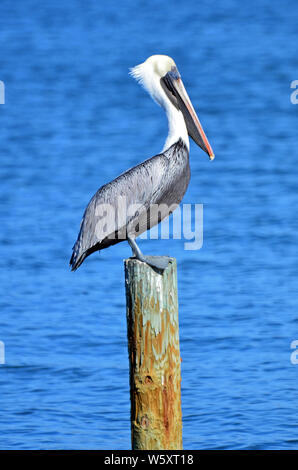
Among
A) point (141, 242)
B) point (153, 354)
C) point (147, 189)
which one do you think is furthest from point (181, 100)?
point (141, 242)

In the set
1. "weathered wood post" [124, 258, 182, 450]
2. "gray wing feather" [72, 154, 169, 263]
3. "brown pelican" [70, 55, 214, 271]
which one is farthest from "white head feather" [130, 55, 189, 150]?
"weathered wood post" [124, 258, 182, 450]

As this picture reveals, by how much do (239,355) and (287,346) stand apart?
0.53m

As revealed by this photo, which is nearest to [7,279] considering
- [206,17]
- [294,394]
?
[294,394]

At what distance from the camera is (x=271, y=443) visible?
797 centimetres

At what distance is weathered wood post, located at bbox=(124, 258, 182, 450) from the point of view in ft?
18.9

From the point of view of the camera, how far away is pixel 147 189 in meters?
6.80

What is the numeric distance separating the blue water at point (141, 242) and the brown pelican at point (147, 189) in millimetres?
2057

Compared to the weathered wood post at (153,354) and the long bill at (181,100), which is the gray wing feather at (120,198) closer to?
the long bill at (181,100)

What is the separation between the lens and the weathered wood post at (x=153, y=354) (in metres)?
5.75

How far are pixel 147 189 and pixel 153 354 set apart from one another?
141 centimetres

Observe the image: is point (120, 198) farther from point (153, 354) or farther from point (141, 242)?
point (141, 242)

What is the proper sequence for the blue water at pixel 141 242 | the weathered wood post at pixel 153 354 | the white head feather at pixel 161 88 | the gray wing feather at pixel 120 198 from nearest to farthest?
the weathered wood post at pixel 153 354, the gray wing feather at pixel 120 198, the white head feather at pixel 161 88, the blue water at pixel 141 242

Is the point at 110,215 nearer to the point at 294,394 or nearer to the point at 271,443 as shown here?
the point at 271,443

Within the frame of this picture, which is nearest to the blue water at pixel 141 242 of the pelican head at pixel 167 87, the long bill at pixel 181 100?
the long bill at pixel 181 100
